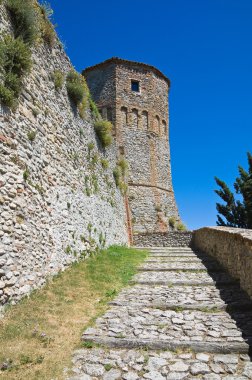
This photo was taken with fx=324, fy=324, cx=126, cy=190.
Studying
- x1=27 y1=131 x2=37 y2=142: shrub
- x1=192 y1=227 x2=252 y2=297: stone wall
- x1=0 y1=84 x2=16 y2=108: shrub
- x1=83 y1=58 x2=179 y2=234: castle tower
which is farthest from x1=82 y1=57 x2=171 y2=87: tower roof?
x1=0 y1=84 x2=16 y2=108: shrub

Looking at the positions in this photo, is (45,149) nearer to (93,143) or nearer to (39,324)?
(39,324)

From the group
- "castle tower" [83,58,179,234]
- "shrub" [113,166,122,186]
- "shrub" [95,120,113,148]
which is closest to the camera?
"shrub" [95,120,113,148]

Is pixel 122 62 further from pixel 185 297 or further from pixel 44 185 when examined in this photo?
pixel 185 297

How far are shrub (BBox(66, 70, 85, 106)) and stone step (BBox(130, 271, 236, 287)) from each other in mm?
5688

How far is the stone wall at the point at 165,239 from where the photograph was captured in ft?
64.6

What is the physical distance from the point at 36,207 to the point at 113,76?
799 inches

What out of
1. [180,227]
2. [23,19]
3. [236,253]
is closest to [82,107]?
[23,19]

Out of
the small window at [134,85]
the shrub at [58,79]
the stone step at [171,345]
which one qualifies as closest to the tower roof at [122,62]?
the small window at [134,85]

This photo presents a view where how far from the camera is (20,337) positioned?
4.24 m

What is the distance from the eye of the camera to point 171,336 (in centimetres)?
443

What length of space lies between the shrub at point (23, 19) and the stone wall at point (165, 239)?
15196 mm

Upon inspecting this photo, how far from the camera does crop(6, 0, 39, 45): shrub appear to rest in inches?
253

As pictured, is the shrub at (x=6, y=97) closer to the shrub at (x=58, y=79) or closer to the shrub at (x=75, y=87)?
the shrub at (x=58, y=79)

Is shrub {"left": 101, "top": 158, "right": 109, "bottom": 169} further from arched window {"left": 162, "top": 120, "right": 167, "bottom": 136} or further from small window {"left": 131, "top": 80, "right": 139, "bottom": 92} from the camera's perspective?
arched window {"left": 162, "top": 120, "right": 167, "bottom": 136}
